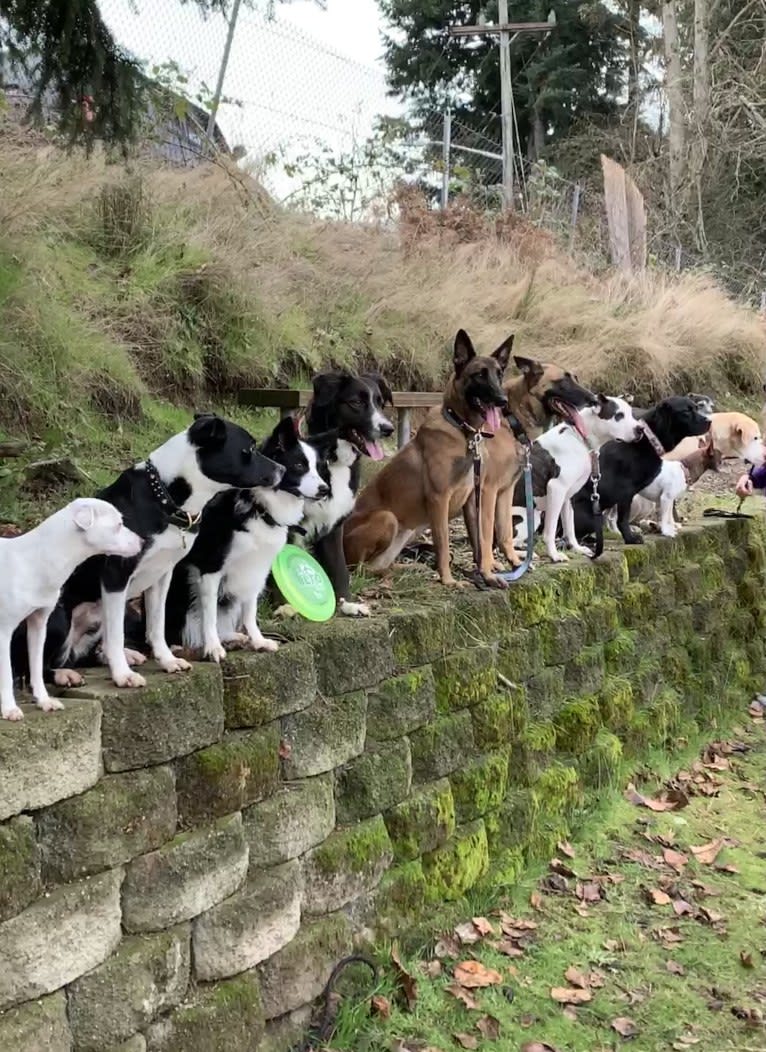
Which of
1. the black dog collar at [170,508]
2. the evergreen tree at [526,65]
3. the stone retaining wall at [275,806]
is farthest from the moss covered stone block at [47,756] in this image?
the evergreen tree at [526,65]

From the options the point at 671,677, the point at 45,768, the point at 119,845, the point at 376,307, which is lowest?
the point at 671,677

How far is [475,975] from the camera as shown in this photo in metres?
3.55

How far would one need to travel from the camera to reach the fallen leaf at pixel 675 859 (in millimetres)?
4617

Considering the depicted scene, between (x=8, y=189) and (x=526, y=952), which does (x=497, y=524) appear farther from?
(x=8, y=189)

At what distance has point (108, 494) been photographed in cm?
276

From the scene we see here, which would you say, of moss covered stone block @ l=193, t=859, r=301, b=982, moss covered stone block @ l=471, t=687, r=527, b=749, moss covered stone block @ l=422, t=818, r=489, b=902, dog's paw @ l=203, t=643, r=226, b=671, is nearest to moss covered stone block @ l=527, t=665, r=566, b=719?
moss covered stone block @ l=471, t=687, r=527, b=749

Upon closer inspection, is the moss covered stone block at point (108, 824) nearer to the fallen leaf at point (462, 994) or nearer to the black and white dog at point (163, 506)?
the black and white dog at point (163, 506)

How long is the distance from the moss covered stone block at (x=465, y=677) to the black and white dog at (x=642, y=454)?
5.56 ft

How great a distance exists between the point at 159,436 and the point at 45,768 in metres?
3.25

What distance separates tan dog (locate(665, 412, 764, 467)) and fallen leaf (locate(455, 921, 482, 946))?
3.97 meters

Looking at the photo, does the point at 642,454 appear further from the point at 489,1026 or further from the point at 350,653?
the point at 489,1026

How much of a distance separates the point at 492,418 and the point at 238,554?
162 centimetres

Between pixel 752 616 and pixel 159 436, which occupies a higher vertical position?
pixel 159 436

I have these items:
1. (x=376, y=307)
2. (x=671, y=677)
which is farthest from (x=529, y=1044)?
(x=376, y=307)
